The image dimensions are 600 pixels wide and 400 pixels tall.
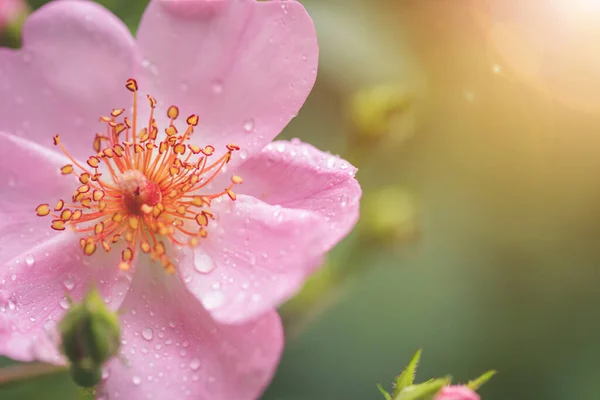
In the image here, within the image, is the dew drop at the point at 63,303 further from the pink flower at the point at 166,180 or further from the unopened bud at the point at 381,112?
the unopened bud at the point at 381,112

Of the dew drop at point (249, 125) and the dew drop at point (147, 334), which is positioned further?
the dew drop at point (249, 125)

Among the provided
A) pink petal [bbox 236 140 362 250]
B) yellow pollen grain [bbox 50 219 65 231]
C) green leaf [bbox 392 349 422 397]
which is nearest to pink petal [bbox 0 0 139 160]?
yellow pollen grain [bbox 50 219 65 231]

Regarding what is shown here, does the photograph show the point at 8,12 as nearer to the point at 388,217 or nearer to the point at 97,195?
the point at 97,195

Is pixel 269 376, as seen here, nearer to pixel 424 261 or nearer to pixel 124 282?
pixel 124 282

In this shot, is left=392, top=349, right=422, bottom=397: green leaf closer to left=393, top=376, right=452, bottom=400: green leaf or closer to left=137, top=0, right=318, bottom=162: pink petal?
left=393, top=376, right=452, bottom=400: green leaf

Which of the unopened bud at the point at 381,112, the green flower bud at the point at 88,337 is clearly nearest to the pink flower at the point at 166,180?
the green flower bud at the point at 88,337

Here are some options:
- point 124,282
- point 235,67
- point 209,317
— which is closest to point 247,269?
point 209,317
